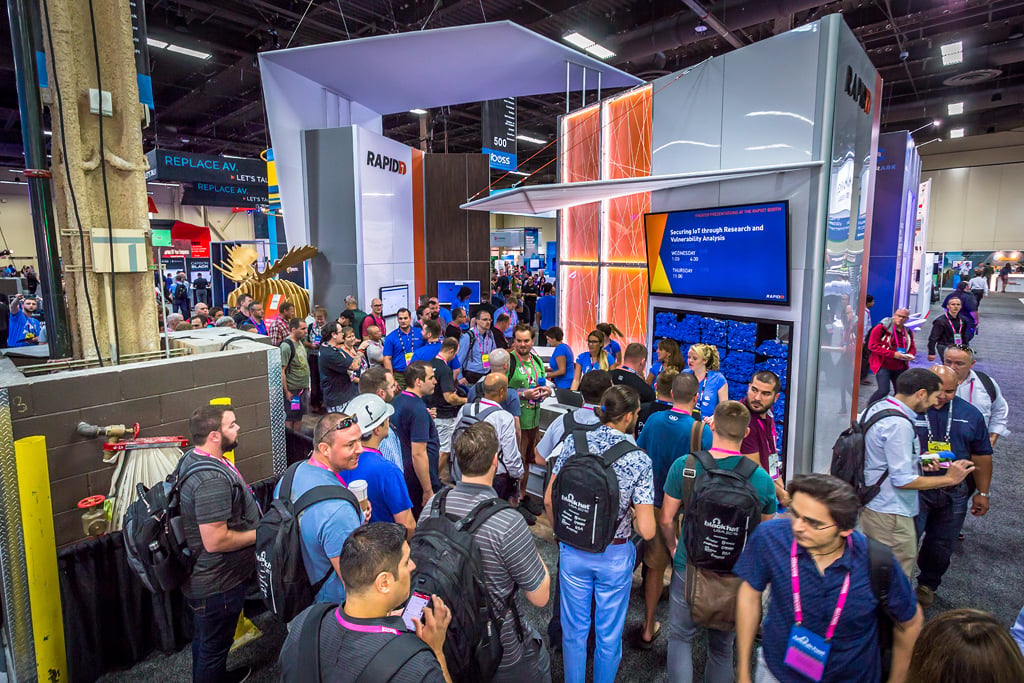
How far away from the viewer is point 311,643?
4.53ft

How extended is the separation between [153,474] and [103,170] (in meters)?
1.80

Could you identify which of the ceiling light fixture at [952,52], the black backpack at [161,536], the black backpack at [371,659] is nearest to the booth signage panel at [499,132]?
the ceiling light fixture at [952,52]

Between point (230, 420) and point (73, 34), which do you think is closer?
point (230, 420)

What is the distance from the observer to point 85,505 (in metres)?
2.67

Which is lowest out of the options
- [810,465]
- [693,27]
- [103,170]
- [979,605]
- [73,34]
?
[979,605]

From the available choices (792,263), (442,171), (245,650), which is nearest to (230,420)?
(245,650)

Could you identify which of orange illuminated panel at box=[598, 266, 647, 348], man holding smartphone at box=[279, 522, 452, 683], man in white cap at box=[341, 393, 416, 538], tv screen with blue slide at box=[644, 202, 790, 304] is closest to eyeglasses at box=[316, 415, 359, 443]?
man in white cap at box=[341, 393, 416, 538]

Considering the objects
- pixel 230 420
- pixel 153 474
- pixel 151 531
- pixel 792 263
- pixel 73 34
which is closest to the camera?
pixel 151 531

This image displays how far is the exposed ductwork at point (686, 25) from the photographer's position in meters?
8.34

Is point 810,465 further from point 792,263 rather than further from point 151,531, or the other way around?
point 151,531

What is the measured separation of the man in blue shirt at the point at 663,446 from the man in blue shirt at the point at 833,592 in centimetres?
112

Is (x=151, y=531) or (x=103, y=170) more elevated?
(x=103, y=170)

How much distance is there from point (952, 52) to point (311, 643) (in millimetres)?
13193

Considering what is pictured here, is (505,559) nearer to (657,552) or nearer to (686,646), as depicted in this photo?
(686,646)
